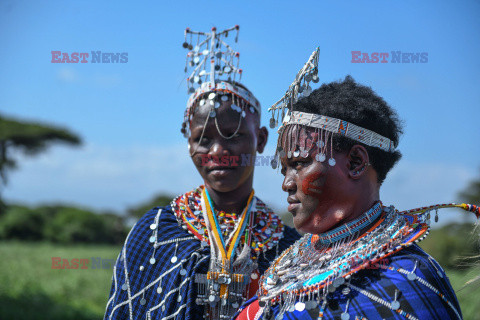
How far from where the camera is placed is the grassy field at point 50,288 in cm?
934

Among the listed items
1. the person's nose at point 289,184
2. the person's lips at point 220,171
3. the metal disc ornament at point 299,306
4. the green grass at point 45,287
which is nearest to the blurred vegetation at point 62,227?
the green grass at point 45,287

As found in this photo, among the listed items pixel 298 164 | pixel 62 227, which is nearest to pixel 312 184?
pixel 298 164

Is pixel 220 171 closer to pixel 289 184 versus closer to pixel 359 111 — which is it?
pixel 289 184

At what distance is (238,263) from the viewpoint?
365 cm

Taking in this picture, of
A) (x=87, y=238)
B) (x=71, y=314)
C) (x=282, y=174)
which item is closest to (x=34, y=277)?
(x=71, y=314)

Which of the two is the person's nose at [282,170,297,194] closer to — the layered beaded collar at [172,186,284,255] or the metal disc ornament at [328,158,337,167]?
the metal disc ornament at [328,158,337,167]

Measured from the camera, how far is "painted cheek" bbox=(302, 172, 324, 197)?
2.54 meters

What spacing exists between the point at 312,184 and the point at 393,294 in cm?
64

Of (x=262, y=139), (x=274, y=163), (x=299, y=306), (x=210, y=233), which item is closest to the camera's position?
(x=299, y=306)

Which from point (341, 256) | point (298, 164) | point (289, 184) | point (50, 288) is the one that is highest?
point (298, 164)

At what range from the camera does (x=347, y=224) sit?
2.54 m

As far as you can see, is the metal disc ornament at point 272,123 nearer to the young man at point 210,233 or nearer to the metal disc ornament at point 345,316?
the young man at point 210,233

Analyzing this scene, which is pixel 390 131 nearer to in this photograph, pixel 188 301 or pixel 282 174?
pixel 282 174

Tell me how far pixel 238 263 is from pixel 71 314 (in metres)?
7.01
